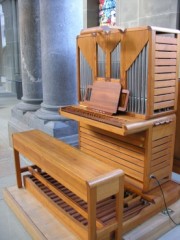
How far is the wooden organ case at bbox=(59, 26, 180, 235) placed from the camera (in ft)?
7.63

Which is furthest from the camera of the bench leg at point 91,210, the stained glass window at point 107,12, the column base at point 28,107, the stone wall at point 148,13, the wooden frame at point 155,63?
the stained glass window at point 107,12

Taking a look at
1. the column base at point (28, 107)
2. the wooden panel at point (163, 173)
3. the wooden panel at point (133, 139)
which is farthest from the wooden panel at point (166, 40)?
the column base at point (28, 107)

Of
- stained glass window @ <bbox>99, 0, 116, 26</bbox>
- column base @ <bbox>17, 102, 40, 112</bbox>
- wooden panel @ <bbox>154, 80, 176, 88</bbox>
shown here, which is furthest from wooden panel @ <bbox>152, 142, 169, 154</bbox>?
stained glass window @ <bbox>99, 0, 116, 26</bbox>

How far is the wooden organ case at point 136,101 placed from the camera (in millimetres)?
2326

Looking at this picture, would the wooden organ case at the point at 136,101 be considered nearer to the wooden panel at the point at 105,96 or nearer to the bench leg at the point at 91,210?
the wooden panel at the point at 105,96

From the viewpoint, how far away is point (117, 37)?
2500mm

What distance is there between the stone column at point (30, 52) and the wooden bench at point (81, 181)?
5.95ft

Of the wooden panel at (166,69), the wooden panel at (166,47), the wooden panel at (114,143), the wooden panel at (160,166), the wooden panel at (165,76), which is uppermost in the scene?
the wooden panel at (166,47)

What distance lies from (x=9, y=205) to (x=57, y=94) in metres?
1.50

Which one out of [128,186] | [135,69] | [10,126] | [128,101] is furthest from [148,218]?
[10,126]

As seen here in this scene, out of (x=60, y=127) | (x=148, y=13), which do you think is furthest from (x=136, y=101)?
(x=148, y=13)

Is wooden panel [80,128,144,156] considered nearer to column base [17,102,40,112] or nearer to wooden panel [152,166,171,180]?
wooden panel [152,166,171,180]

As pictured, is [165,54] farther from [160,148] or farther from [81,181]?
[81,181]

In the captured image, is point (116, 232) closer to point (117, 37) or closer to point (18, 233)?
point (18, 233)
